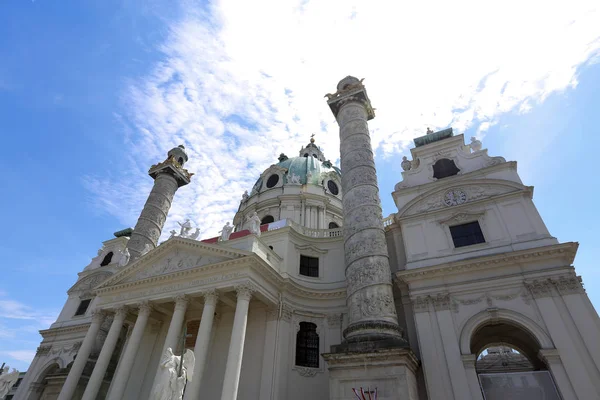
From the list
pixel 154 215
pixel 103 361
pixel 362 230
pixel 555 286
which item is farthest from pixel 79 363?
pixel 555 286

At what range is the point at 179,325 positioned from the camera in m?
17.9

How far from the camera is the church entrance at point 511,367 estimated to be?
14.0 m

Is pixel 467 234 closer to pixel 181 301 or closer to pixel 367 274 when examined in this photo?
pixel 367 274

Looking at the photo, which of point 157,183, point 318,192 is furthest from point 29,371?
point 318,192

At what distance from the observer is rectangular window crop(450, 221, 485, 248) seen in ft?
59.3

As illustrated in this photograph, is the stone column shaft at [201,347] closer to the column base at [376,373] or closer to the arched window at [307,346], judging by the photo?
the arched window at [307,346]

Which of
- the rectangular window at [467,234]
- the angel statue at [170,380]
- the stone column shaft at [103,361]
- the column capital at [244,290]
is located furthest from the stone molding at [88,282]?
the rectangular window at [467,234]

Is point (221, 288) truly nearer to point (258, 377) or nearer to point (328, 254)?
point (258, 377)

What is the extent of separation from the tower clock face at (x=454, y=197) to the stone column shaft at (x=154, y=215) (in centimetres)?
2198

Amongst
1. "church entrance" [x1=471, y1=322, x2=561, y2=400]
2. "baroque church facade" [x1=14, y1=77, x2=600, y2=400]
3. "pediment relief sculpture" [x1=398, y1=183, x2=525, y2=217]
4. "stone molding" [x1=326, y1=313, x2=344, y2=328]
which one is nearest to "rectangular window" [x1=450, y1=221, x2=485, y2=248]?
"baroque church facade" [x1=14, y1=77, x2=600, y2=400]

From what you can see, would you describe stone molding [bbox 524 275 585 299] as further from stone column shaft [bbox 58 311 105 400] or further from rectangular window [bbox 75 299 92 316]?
rectangular window [bbox 75 299 92 316]

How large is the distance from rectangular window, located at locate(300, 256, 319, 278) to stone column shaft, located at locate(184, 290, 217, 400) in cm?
682

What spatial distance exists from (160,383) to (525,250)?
1584 cm

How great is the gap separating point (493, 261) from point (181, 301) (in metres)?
16.0
